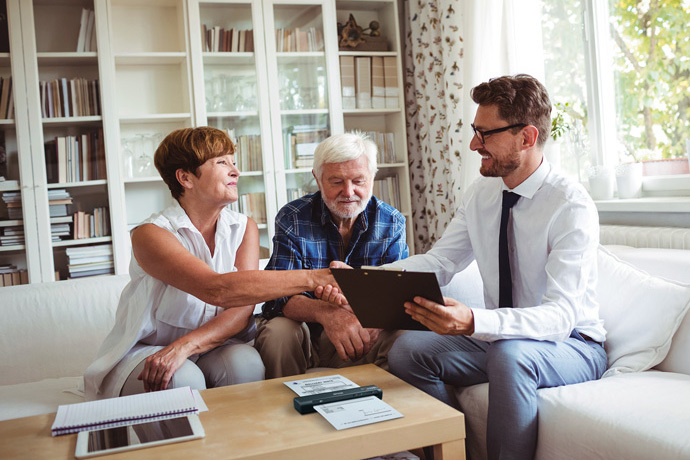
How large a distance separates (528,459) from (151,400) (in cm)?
88

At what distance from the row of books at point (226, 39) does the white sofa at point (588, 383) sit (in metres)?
1.83

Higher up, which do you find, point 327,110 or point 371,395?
point 327,110

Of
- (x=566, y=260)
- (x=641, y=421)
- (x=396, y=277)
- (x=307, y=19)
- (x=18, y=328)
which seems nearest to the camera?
(x=641, y=421)

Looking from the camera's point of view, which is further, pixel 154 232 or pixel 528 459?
pixel 154 232

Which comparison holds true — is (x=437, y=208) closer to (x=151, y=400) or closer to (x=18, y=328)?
(x=18, y=328)

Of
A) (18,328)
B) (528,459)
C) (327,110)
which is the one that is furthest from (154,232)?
(327,110)

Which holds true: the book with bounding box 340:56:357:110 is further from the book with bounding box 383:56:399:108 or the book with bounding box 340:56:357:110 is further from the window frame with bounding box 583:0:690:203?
the window frame with bounding box 583:0:690:203

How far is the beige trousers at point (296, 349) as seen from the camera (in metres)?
2.00

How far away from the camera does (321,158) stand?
219cm

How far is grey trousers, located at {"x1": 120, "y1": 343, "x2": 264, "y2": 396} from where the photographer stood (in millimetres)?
1768

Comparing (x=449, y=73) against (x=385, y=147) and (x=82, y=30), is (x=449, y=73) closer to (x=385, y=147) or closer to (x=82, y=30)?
(x=385, y=147)

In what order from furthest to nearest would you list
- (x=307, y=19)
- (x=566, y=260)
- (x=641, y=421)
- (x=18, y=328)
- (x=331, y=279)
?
(x=307, y=19)
(x=18, y=328)
(x=331, y=279)
(x=566, y=260)
(x=641, y=421)

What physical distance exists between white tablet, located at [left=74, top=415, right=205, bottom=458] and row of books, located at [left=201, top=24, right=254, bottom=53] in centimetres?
278

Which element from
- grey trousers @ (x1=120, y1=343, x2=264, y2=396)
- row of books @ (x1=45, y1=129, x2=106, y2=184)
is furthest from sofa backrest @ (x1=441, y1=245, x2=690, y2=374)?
row of books @ (x1=45, y1=129, x2=106, y2=184)
